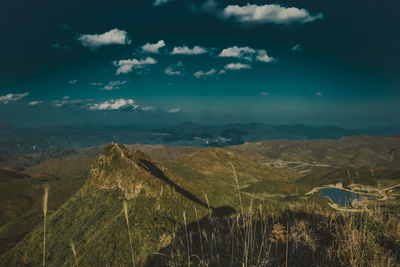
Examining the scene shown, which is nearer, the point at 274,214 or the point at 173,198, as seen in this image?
the point at 274,214

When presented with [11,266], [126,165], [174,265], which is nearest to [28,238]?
[11,266]

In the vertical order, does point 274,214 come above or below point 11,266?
above

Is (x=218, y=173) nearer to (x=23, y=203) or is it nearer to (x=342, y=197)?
(x=342, y=197)

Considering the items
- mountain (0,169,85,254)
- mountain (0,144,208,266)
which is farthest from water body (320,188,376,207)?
mountain (0,169,85,254)

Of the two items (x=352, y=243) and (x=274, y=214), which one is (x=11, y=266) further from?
(x=352, y=243)

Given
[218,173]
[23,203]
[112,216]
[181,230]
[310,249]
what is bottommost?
[23,203]

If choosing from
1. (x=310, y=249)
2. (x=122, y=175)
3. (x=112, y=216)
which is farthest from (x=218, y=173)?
(x=310, y=249)

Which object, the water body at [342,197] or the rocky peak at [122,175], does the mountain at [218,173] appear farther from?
the rocky peak at [122,175]

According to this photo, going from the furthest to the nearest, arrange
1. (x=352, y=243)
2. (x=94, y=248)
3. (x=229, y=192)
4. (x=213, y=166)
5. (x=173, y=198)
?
(x=213, y=166)
(x=229, y=192)
(x=173, y=198)
(x=94, y=248)
(x=352, y=243)
